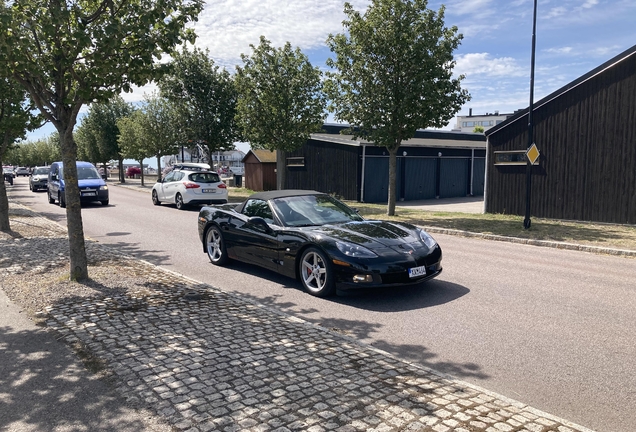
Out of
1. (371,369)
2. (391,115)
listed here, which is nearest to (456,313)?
(371,369)

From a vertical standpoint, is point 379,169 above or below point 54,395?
above

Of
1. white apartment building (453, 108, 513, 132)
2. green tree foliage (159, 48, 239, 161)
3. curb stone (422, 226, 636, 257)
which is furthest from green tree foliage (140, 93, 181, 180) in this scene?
white apartment building (453, 108, 513, 132)

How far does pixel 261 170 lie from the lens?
34344 millimetres

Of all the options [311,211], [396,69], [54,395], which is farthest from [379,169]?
[54,395]

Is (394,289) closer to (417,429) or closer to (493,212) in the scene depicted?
(417,429)

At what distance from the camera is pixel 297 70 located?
78.9 feet

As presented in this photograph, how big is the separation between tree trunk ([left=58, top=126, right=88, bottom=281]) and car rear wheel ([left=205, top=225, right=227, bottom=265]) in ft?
7.55

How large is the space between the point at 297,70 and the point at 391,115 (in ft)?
27.8

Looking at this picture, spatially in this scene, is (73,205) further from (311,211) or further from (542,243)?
(542,243)

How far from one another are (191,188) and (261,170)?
14.1 meters

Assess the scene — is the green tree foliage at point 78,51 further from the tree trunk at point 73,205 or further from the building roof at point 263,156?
the building roof at point 263,156

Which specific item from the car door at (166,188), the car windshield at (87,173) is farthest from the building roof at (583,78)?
the car windshield at (87,173)

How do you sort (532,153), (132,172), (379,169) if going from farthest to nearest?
(132,172), (379,169), (532,153)

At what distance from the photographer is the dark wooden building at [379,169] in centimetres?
2602
